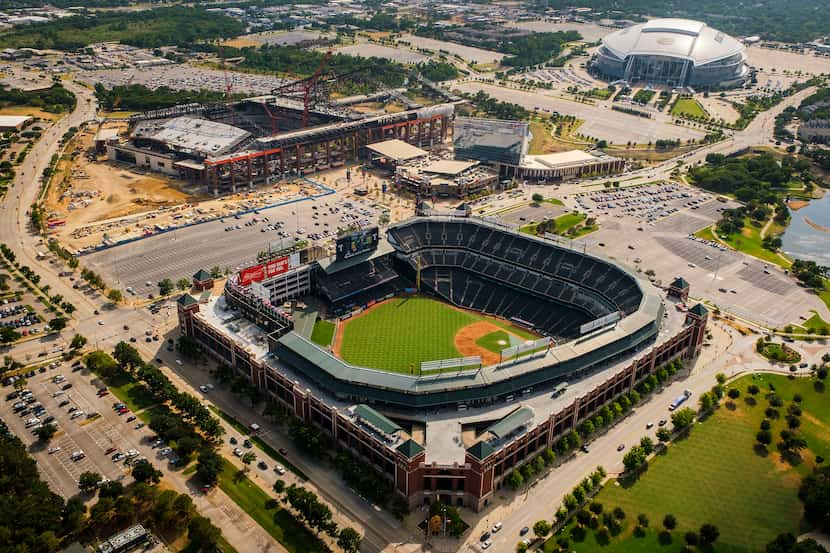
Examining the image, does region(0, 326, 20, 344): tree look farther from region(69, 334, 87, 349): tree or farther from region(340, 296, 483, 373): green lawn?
region(340, 296, 483, 373): green lawn

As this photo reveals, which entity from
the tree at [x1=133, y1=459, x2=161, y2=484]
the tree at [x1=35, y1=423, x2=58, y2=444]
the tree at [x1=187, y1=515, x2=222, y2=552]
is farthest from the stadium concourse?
the tree at [x1=35, y1=423, x2=58, y2=444]

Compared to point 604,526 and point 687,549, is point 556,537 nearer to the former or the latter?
point 604,526

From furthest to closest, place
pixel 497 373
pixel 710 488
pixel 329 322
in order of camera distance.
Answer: pixel 329 322, pixel 497 373, pixel 710 488

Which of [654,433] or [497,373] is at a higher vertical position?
[497,373]

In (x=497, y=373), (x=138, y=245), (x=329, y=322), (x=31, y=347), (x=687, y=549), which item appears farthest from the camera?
(x=138, y=245)

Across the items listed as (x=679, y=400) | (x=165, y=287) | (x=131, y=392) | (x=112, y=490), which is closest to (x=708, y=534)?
(x=679, y=400)

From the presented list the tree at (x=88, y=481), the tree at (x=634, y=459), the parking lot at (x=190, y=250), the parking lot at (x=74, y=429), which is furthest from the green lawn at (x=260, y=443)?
the parking lot at (x=190, y=250)

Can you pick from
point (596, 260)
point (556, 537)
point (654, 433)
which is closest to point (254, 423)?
A: point (556, 537)
